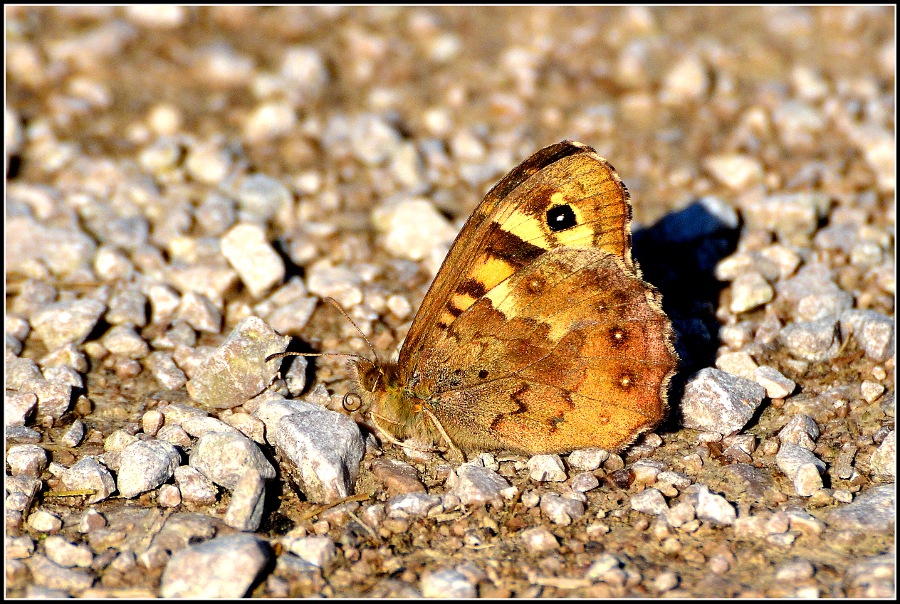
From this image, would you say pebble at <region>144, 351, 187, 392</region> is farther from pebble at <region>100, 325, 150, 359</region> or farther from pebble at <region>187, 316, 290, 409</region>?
pebble at <region>187, 316, 290, 409</region>

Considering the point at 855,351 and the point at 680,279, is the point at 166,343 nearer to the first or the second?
the point at 680,279

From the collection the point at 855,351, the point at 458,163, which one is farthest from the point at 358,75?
the point at 855,351

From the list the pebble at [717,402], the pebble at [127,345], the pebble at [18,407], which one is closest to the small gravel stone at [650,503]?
the pebble at [717,402]

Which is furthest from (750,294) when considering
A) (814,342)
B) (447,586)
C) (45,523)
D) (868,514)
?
(45,523)

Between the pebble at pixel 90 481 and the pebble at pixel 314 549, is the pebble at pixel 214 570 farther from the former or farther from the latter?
the pebble at pixel 90 481

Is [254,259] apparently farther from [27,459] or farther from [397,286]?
[27,459]

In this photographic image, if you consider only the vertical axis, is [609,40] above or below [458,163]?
above
